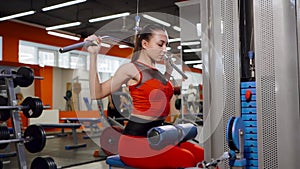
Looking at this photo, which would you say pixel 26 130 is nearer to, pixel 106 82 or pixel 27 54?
pixel 106 82

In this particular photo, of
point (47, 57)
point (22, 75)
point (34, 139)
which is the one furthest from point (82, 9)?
point (34, 139)

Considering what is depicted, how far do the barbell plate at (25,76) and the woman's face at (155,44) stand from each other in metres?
1.64

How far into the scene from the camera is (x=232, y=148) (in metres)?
1.06

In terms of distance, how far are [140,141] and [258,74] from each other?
0.56m

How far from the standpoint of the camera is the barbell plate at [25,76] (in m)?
2.77

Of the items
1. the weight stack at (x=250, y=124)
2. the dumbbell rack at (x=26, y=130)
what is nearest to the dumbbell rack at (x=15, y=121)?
the dumbbell rack at (x=26, y=130)

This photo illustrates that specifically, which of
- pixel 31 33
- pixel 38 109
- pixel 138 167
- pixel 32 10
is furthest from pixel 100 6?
pixel 138 167

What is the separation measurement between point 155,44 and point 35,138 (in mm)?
1667

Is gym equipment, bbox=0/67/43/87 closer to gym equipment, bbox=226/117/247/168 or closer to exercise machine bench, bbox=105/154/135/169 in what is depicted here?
exercise machine bench, bbox=105/154/135/169

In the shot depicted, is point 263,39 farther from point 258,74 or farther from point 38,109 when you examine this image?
point 38,109

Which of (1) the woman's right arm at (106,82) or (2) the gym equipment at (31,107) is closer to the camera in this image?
(1) the woman's right arm at (106,82)

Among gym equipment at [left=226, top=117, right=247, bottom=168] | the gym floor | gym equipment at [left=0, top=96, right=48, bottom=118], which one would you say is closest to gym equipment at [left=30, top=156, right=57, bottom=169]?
gym equipment at [left=0, top=96, right=48, bottom=118]

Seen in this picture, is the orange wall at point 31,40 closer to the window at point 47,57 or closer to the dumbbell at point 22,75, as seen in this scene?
the window at point 47,57

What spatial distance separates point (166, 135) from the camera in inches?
46.8
